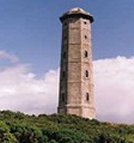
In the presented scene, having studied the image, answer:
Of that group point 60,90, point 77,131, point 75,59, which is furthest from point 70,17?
point 77,131

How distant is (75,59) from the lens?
5628 centimetres

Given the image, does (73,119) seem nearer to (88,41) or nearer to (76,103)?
(76,103)

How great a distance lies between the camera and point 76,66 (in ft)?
184

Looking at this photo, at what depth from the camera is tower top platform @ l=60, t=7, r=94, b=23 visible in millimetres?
58406

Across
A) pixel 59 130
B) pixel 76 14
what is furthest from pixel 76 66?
Result: pixel 59 130

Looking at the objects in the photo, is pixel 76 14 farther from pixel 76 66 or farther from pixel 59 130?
pixel 59 130

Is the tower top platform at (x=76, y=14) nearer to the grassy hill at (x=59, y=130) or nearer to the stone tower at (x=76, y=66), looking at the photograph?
the stone tower at (x=76, y=66)

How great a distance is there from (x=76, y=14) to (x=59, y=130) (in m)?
19.9

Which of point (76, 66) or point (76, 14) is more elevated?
point (76, 14)

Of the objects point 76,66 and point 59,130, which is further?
point 76,66

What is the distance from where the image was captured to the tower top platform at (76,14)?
58406mm

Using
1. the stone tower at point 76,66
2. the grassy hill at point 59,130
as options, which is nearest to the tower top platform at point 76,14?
the stone tower at point 76,66

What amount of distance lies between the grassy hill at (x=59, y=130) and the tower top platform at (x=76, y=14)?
1385cm

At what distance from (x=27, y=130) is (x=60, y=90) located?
1559 cm
